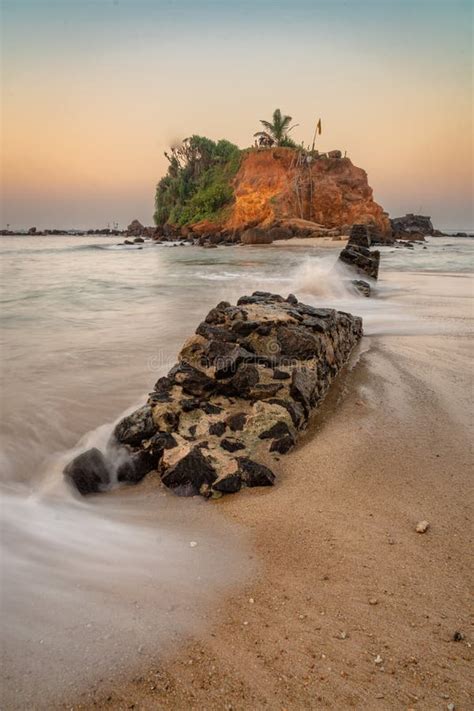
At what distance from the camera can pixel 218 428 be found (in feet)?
7.73

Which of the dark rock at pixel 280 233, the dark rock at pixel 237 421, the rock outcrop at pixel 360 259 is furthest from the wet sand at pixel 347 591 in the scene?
the dark rock at pixel 280 233

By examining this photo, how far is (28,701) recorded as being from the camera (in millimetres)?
1055

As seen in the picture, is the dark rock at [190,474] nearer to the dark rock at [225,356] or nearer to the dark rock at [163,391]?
the dark rock at [163,391]

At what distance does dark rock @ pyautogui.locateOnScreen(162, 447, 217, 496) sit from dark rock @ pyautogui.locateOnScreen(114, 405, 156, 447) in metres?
0.32

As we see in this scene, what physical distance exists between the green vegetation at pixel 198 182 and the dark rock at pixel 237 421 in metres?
44.3

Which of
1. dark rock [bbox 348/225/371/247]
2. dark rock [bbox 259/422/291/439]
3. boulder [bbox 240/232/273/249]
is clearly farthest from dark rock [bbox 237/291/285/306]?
boulder [bbox 240/232/273/249]

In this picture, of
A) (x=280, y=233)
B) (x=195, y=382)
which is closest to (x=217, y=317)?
(x=195, y=382)

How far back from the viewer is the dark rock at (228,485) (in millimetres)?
1974

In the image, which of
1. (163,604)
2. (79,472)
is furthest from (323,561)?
(79,472)

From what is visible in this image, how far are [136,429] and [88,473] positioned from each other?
34 centimetres

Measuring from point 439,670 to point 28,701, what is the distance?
41.0 inches

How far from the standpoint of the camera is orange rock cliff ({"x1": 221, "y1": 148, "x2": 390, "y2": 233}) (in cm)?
3922

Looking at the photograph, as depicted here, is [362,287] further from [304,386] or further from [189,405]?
[189,405]

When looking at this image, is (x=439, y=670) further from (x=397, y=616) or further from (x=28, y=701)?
(x=28, y=701)
